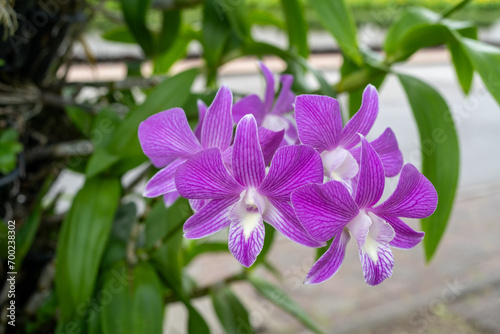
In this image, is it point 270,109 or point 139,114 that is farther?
point 139,114

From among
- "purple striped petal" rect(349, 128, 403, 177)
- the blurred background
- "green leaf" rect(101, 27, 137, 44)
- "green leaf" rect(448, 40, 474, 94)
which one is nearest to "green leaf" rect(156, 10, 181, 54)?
the blurred background

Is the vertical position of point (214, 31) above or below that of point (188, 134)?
below

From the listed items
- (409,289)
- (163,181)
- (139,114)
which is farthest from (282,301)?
(409,289)

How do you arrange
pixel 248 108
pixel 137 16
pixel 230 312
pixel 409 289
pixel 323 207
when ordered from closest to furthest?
pixel 323 207 → pixel 248 108 → pixel 137 16 → pixel 230 312 → pixel 409 289

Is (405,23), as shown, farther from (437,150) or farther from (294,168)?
(294,168)

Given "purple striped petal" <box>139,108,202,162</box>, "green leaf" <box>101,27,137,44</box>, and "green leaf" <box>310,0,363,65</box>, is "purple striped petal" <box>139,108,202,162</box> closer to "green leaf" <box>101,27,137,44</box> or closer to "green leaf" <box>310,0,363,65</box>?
"green leaf" <box>310,0,363,65</box>

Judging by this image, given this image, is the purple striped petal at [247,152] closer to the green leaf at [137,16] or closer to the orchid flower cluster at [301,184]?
the orchid flower cluster at [301,184]

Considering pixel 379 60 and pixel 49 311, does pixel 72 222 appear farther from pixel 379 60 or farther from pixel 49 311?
pixel 379 60
